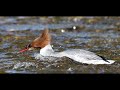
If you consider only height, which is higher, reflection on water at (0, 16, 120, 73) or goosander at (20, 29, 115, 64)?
goosander at (20, 29, 115, 64)

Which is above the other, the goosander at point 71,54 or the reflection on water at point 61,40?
the goosander at point 71,54

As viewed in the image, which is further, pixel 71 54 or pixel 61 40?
pixel 61 40

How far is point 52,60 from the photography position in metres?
9.36

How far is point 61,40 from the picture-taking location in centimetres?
1229

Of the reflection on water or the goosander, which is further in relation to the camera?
the goosander

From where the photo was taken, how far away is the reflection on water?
8.77m

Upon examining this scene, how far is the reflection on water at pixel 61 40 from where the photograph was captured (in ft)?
28.8

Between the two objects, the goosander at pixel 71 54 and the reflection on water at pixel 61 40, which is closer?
the reflection on water at pixel 61 40

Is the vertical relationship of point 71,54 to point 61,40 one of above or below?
above
